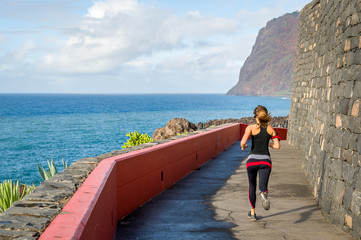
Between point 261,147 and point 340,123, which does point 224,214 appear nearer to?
point 261,147

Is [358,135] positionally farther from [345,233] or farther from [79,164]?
[79,164]

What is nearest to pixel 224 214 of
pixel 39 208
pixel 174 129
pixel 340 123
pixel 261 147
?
pixel 261 147

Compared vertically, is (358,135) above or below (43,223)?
above

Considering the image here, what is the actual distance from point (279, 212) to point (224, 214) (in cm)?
93

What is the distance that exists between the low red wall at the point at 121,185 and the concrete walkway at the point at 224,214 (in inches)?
9.3

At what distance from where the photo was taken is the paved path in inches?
211

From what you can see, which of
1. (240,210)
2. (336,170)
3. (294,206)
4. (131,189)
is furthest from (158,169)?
(336,170)

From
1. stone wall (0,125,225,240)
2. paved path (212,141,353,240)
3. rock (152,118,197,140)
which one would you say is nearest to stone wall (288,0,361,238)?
paved path (212,141,353,240)

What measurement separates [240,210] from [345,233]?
178cm

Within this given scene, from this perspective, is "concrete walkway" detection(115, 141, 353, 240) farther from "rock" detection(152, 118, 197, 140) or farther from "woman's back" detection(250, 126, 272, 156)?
"rock" detection(152, 118, 197, 140)

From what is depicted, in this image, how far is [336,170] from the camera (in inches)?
237

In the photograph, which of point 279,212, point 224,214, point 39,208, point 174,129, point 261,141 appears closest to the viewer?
point 39,208

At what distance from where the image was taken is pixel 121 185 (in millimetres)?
6152

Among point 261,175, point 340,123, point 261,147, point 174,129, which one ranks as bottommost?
point 174,129
